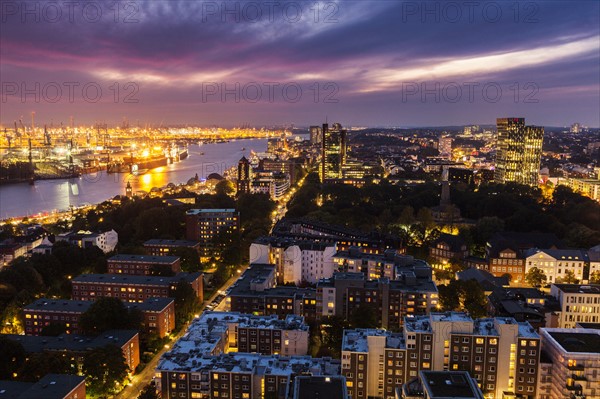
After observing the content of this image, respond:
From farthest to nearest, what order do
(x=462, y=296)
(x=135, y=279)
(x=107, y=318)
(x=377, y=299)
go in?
(x=135, y=279)
(x=462, y=296)
(x=377, y=299)
(x=107, y=318)

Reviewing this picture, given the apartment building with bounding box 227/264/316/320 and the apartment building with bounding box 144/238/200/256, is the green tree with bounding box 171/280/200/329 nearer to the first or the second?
the apartment building with bounding box 227/264/316/320

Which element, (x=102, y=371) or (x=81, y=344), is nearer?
(x=102, y=371)

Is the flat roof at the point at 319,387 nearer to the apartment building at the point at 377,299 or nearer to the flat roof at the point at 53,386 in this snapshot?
the flat roof at the point at 53,386

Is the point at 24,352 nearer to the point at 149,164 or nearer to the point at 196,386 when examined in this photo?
the point at 196,386

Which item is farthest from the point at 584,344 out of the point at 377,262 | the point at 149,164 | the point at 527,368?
the point at 149,164

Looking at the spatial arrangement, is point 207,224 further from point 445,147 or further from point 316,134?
point 316,134

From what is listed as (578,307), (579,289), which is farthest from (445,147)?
(578,307)
